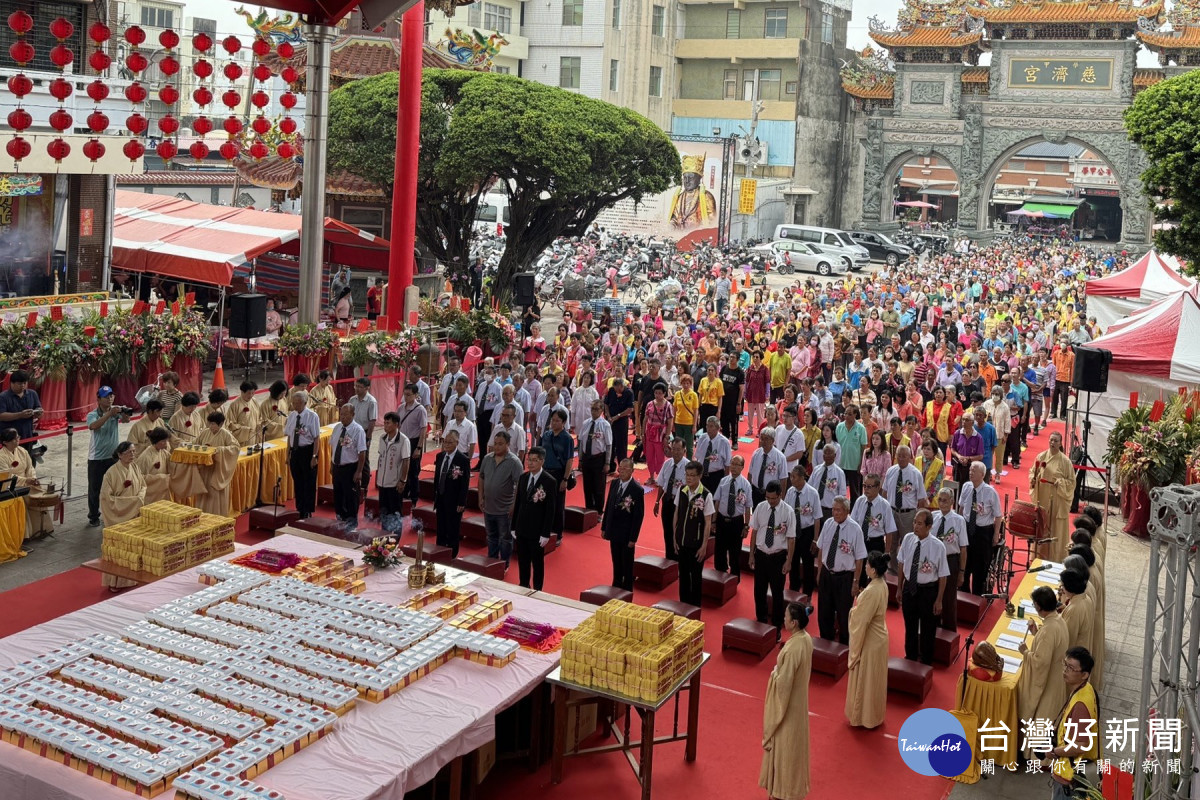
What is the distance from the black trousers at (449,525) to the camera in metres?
11.9

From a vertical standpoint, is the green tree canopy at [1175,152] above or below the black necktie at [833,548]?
above

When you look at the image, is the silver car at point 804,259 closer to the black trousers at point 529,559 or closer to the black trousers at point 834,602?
the black trousers at point 529,559

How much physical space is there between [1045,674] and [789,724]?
2.04m

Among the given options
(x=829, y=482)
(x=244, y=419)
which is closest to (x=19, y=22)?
(x=244, y=419)

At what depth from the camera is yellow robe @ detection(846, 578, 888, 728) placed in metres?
8.95

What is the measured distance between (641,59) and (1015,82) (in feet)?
55.0

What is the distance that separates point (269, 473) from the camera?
13.6m

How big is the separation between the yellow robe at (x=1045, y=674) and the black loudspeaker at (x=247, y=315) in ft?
36.3

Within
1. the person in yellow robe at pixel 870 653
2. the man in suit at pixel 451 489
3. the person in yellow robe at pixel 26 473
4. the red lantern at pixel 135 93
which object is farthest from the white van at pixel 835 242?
the person in yellow robe at pixel 870 653

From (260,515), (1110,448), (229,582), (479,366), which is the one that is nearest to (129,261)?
(479,366)

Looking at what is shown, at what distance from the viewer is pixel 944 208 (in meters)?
65.8

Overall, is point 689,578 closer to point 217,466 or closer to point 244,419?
point 217,466

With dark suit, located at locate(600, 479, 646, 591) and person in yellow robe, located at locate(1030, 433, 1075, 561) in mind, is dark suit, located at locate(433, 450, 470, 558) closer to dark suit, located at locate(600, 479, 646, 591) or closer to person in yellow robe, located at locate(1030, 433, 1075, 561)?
dark suit, located at locate(600, 479, 646, 591)

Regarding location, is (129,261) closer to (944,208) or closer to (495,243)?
(495,243)
